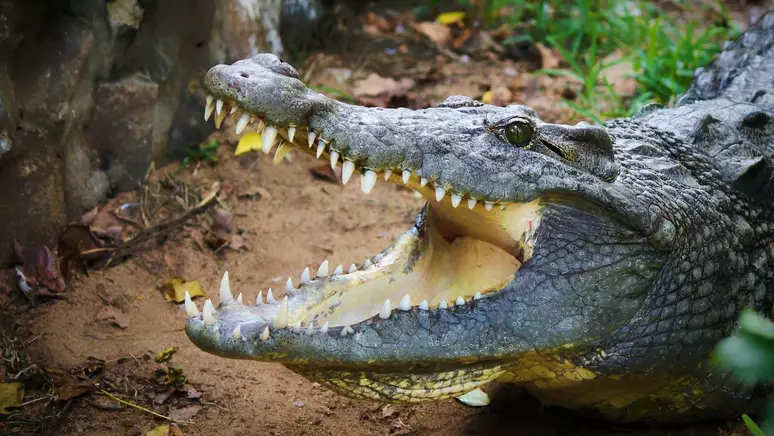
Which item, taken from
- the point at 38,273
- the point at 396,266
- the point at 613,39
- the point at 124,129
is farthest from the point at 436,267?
the point at 613,39

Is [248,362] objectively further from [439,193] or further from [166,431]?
[439,193]

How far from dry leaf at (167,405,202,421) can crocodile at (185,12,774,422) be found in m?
0.82

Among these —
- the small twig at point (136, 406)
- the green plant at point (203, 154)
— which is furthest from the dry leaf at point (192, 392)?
the green plant at point (203, 154)

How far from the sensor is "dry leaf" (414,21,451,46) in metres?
7.50

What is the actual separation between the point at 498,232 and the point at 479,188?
356mm

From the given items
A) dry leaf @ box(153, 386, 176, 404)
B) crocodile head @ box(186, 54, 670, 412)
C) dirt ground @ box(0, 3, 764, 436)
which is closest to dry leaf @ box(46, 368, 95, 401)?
dirt ground @ box(0, 3, 764, 436)

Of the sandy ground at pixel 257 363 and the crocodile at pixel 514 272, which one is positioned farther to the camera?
the sandy ground at pixel 257 363

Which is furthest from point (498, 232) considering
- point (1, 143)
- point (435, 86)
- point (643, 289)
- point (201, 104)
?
point (435, 86)

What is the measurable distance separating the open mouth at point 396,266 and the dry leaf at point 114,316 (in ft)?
3.82

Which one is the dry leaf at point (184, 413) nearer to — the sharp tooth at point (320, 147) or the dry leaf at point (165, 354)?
the dry leaf at point (165, 354)

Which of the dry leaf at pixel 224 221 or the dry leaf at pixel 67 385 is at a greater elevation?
the dry leaf at pixel 224 221

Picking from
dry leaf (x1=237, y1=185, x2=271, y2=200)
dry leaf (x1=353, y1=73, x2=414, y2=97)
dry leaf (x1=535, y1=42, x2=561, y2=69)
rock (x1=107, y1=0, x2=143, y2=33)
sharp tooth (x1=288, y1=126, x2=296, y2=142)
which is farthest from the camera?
dry leaf (x1=535, y1=42, x2=561, y2=69)

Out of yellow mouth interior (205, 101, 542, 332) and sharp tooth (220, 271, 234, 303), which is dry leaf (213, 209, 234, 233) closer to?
yellow mouth interior (205, 101, 542, 332)

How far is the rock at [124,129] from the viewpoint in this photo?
4.79 metres
